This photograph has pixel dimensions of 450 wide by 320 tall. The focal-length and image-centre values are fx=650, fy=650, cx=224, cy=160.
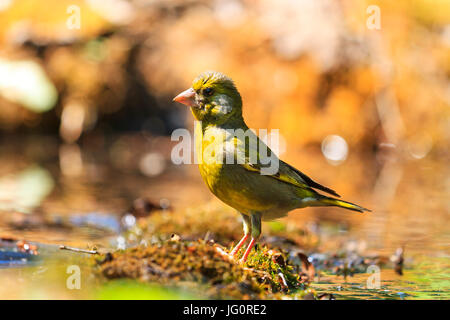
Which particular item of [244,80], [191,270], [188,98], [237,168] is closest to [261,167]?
[237,168]

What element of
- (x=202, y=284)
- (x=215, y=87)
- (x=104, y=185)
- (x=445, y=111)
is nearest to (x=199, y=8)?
(x=445, y=111)

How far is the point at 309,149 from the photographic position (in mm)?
16312

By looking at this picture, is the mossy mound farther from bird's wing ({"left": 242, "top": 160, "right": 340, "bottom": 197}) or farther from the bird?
bird's wing ({"left": 242, "top": 160, "right": 340, "bottom": 197})

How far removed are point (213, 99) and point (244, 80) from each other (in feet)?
41.1

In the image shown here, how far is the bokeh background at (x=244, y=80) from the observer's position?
15.8m

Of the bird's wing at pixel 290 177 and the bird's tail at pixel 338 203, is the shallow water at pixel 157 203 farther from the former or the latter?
the bird's wing at pixel 290 177

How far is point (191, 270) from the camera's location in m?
3.82

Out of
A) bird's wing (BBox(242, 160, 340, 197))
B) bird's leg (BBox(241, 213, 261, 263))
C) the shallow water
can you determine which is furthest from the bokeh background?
bird's leg (BBox(241, 213, 261, 263))

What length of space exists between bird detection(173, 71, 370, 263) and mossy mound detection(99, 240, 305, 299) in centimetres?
36

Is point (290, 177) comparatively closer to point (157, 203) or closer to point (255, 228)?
point (255, 228)

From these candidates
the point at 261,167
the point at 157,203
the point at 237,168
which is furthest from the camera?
the point at 157,203

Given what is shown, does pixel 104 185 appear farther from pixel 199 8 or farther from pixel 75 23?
pixel 199 8

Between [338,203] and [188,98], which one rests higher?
[188,98]

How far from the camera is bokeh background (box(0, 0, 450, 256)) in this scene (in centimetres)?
1578
